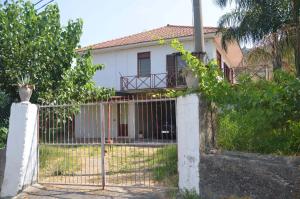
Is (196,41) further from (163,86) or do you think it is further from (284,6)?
(163,86)

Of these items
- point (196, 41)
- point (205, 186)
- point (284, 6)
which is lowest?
point (205, 186)

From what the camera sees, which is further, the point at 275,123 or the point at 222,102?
the point at 222,102

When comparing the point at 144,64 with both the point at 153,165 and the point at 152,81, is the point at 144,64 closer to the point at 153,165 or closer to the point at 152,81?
the point at 152,81

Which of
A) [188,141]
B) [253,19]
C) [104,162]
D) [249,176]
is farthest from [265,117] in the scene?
[253,19]

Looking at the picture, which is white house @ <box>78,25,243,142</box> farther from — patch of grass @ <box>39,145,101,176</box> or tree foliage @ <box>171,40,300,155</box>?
tree foliage @ <box>171,40,300,155</box>

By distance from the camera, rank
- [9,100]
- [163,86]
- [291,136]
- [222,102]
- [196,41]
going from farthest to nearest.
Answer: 1. [163,86]
2. [9,100]
3. [196,41]
4. [222,102]
5. [291,136]

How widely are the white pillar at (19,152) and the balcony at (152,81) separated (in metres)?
12.6

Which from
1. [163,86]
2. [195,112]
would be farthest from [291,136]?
[163,86]

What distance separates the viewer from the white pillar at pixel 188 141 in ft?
23.8

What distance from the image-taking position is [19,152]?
8844 mm

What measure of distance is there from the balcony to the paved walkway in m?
12.8

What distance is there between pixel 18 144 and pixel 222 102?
4.72m

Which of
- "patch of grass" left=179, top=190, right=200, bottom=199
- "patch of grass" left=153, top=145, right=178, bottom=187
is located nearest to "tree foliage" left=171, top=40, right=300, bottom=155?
"patch of grass" left=179, top=190, right=200, bottom=199

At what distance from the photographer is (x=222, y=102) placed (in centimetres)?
730
